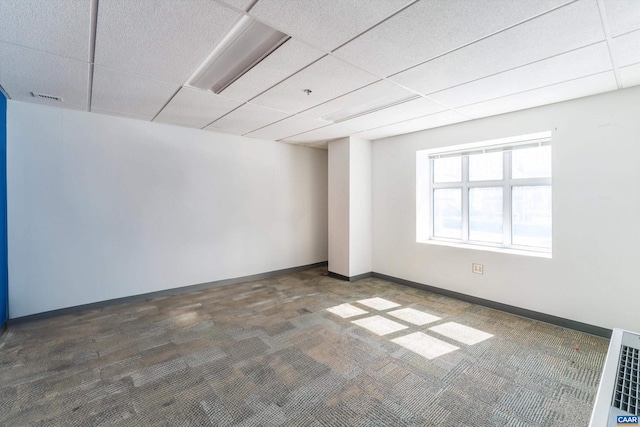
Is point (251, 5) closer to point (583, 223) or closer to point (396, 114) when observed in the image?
point (396, 114)

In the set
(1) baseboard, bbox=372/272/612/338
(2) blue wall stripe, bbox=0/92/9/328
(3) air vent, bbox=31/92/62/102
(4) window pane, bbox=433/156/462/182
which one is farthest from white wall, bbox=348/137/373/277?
(2) blue wall stripe, bbox=0/92/9/328

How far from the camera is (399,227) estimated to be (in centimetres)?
475

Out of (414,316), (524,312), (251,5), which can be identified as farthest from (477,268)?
(251,5)

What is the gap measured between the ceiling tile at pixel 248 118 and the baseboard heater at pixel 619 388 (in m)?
3.36

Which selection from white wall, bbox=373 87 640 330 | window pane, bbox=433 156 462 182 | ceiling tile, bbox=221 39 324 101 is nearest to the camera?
ceiling tile, bbox=221 39 324 101

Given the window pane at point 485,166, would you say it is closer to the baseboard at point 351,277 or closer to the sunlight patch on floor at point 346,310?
the baseboard at point 351,277

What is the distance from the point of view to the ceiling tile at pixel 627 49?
6.17 feet

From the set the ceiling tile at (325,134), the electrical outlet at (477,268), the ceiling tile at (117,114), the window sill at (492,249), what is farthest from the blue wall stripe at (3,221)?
the electrical outlet at (477,268)

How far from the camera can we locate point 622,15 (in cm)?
167

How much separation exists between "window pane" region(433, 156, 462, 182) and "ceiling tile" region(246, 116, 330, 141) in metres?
2.00

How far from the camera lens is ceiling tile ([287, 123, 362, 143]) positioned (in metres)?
4.27

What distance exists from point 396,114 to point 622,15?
6.77 feet

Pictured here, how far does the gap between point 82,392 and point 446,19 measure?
3.60m

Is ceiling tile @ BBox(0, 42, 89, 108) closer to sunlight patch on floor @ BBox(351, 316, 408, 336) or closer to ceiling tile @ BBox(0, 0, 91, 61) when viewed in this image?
ceiling tile @ BBox(0, 0, 91, 61)
